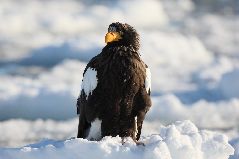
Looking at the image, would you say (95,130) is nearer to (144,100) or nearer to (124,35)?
(144,100)

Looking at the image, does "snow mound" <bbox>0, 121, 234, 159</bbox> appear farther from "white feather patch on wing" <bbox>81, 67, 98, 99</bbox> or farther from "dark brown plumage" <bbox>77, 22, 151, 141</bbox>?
"white feather patch on wing" <bbox>81, 67, 98, 99</bbox>

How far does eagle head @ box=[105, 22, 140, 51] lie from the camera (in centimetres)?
1252

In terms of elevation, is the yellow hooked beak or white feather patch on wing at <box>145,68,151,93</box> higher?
the yellow hooked beak

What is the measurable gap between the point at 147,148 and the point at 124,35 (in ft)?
7.04

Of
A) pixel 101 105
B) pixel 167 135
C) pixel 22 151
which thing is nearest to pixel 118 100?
pixel 101 105

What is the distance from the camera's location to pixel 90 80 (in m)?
12.5

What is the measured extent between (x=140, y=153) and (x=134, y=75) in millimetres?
1559

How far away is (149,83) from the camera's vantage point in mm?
12625

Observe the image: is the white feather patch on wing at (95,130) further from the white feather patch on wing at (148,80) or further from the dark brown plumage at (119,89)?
the white feather patch on wing at (148,80)

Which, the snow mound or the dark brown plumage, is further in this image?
the dark brown plumage

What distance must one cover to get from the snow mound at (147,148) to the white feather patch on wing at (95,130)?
2.51 ft

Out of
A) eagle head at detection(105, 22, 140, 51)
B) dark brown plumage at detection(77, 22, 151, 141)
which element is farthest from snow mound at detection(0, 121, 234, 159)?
eagle head at detection(105, 22, 140, 51)

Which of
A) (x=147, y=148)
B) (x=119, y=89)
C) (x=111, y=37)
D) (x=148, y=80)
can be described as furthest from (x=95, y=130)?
(x=147, y=148)

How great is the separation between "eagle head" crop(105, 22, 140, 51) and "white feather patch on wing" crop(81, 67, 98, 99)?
1.61 ft
